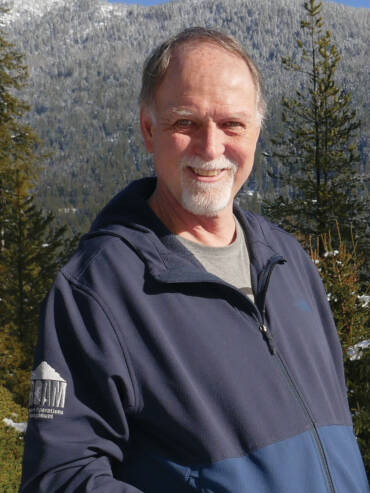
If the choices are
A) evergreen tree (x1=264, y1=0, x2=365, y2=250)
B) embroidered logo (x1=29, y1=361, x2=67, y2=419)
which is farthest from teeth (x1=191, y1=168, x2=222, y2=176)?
evergreen tree (x1=264, y1=0, x2=365, y2=250)

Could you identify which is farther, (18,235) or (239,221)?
(18,235)

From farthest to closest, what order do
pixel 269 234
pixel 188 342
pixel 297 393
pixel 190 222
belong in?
1. pixel 269 234
2. pixel 190 222
3. pixel 297 393
4. pixel 188 342

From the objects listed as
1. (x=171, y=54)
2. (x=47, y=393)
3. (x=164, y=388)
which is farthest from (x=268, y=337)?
(x=171, y=54)

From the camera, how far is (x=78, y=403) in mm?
1458

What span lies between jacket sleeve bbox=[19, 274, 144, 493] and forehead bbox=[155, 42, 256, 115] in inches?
A: 29.8

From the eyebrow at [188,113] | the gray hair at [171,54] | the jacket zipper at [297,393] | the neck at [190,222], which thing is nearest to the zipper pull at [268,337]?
the jacket zipper at [297,393]

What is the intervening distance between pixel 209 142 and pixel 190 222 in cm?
30

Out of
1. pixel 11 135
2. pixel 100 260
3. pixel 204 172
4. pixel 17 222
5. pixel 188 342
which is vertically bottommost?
pixel 188 342

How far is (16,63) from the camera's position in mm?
15469

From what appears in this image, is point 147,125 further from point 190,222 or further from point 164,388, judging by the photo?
point 164,388

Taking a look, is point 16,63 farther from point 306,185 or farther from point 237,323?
point 237,323

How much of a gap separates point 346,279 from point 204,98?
13.2ft

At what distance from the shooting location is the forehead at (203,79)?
1811 mm

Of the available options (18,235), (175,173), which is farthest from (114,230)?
(18,235)
